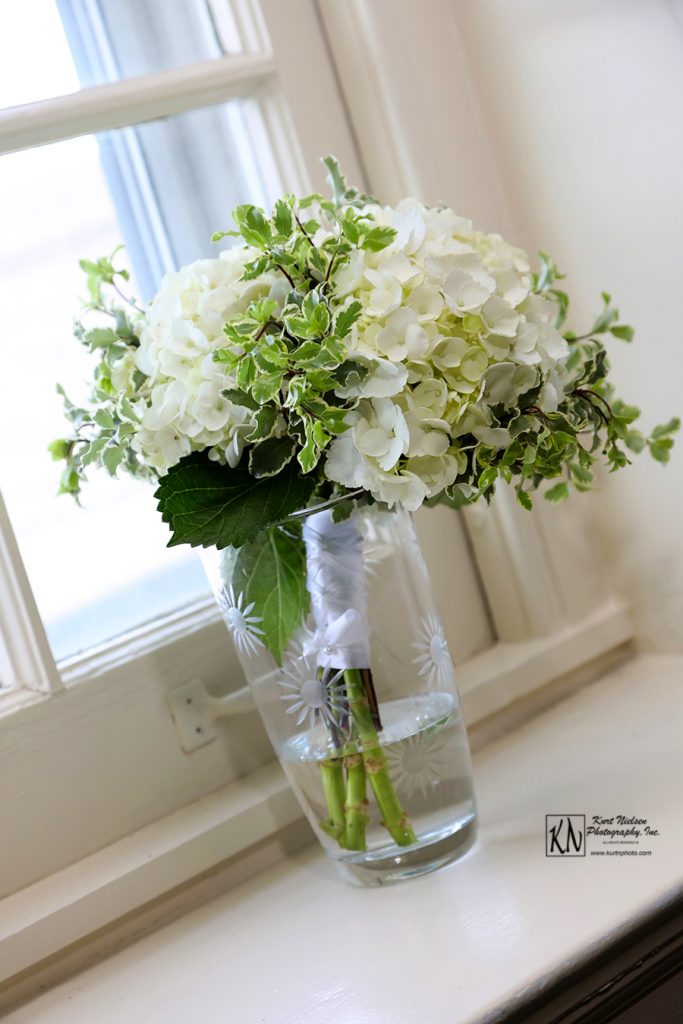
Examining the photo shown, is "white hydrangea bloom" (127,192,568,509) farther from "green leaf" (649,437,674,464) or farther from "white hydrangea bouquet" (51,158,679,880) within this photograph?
"green leaf" (649,437,674,464)

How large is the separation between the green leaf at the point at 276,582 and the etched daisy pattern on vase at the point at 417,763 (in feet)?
0.38

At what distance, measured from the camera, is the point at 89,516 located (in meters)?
1.00

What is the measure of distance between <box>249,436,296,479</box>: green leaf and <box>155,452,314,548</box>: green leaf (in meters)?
0.03

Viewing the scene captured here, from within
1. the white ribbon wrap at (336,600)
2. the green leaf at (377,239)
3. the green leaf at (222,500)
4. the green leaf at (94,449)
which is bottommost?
the white ribbon wrap at (336,600)

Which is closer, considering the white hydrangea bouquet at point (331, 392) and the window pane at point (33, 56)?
the white hydrangea bouquet at point (331, 392)

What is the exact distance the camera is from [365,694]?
798mm

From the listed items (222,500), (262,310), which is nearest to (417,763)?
(222,500)

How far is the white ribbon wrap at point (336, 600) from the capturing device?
79 centimetres

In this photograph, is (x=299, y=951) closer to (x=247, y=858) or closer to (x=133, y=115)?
(x=247, y=858)

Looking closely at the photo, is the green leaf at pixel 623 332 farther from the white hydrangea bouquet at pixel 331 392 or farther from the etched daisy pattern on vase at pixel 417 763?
the etched daisy pattern on vase at pixel 417 763

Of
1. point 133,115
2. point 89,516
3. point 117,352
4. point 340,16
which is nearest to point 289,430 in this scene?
point 117,352

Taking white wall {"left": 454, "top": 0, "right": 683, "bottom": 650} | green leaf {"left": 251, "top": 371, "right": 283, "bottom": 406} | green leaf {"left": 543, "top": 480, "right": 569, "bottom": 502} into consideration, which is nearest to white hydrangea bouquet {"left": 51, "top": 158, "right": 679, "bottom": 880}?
green leaf {"left": 251, "top": 371, "right": 283, "bottom": 406}

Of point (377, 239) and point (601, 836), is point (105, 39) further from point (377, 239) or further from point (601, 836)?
point (601, 836)

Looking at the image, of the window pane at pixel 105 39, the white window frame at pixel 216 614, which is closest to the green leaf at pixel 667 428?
the white window frame at pixel 216 614
